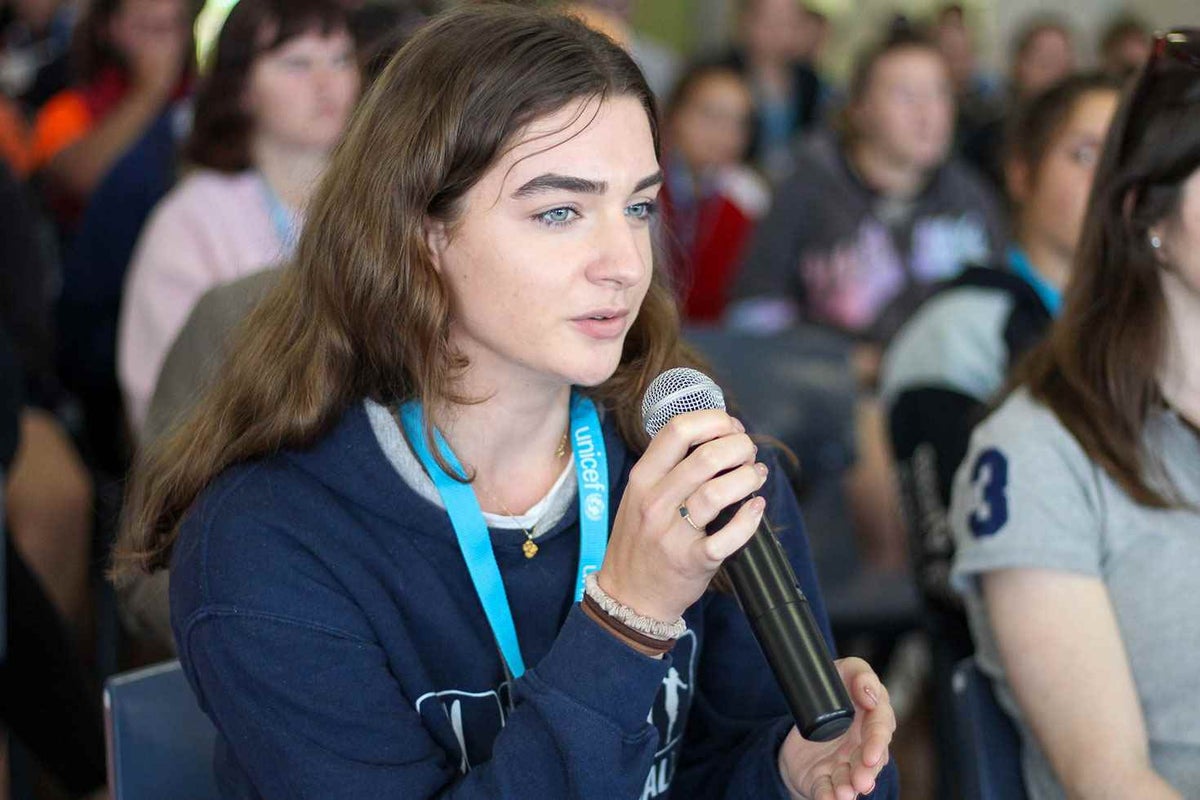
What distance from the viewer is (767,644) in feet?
3.43

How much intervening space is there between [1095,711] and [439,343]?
850 mm

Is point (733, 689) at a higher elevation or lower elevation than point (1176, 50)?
lower

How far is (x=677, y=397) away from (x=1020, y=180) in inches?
65.1

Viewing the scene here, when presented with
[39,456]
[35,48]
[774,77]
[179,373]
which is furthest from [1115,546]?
[35,48]

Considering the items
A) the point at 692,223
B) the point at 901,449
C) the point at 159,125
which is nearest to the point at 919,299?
the point at 692,223

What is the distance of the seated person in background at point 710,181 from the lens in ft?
13.7

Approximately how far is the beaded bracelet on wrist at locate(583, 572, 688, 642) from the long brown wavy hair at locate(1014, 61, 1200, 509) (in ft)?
2.35

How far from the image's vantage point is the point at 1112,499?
1644 mm

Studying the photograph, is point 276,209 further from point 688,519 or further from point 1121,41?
point 1121,41

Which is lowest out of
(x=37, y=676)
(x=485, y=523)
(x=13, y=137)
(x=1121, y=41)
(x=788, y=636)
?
(x=37, y=676)

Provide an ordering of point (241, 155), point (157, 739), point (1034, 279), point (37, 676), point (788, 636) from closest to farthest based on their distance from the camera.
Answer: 1. point (788, 636)
2. point (157, 739)
3. point (37, 676)
4. point (1034, 279)
5. point (241, 155)

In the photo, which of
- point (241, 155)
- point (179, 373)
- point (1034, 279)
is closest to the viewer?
point (179, 373)

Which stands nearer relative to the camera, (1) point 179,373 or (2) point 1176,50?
(2) point 1176,50

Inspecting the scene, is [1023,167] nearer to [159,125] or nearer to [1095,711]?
[1095,711]
